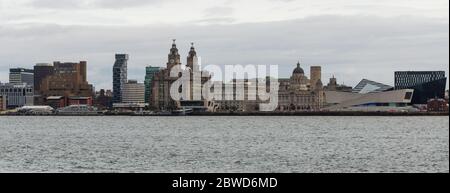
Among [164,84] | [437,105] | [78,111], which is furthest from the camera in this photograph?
[164,84]

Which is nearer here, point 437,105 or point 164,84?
point 437,105

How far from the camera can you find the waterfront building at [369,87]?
185 metres

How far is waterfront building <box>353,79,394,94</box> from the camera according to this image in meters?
185

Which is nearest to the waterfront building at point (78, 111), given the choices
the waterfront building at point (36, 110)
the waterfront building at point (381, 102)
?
the waterfront building at point (36, 110)

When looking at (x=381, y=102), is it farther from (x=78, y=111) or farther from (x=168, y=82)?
(x=78, y=111)

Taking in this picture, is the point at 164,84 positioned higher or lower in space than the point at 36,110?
higher

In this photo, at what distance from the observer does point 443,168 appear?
27797mm

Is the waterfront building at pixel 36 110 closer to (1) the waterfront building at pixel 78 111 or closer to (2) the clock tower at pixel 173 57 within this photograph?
(1) the waterfront building at pixel 78 111

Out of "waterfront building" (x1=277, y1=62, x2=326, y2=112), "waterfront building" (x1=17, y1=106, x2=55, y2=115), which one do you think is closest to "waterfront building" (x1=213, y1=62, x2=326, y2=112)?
"waterfront building" (x1=277, y1=62, x2=326, y2=112)

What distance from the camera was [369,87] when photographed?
634 feet

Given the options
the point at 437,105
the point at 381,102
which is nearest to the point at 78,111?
the point at 381,102
